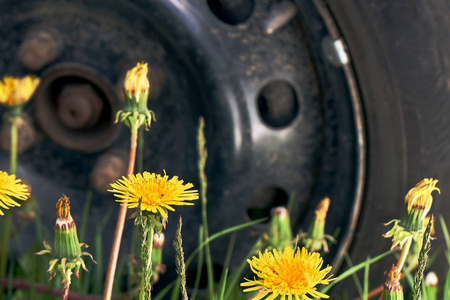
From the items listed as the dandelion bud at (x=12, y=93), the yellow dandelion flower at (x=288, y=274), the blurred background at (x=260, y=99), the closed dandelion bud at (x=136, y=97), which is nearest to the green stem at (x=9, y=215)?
the dandelion bud at (x=12, y=93)

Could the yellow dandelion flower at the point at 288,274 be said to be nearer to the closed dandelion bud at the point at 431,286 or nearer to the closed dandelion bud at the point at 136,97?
the closed dandelion bud at the point at 136,97

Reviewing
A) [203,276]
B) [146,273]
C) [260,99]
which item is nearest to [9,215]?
[203,276]

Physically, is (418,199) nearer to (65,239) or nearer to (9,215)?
(65,239)

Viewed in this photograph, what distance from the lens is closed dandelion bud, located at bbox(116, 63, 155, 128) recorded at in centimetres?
72

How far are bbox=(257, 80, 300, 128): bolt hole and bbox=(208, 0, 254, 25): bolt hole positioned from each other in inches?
5.5

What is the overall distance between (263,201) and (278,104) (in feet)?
0.65

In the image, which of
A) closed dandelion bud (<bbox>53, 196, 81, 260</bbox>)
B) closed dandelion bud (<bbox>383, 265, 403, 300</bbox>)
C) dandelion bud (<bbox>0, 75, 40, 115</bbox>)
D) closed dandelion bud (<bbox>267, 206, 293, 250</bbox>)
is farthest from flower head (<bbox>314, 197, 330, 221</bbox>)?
dandelion bud (<bbox>0, 75, 40, 115</bbox>)

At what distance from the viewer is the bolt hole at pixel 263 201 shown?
1178 mm

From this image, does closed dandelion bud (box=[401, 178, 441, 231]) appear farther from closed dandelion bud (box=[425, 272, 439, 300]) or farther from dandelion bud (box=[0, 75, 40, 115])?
dandelion bud (box=[0, 75, 40, 115])

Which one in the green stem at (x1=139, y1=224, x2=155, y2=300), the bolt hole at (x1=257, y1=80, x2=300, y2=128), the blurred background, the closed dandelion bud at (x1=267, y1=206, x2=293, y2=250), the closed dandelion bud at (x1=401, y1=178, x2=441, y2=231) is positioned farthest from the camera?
the bolt hole at (x1=257, y1=80, x2=300, y2=128)

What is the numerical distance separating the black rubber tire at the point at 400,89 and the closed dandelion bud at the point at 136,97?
1.52 feet

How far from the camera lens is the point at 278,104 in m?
1.15

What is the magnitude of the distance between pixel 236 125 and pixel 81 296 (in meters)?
0.45

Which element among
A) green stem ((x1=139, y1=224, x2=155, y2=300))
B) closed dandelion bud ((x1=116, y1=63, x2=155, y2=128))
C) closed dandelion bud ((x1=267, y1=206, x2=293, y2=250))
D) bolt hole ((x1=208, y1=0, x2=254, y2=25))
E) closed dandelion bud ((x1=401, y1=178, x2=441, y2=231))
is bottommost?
green stem ((x1=139, y1=224, x2=155, y2=300))
